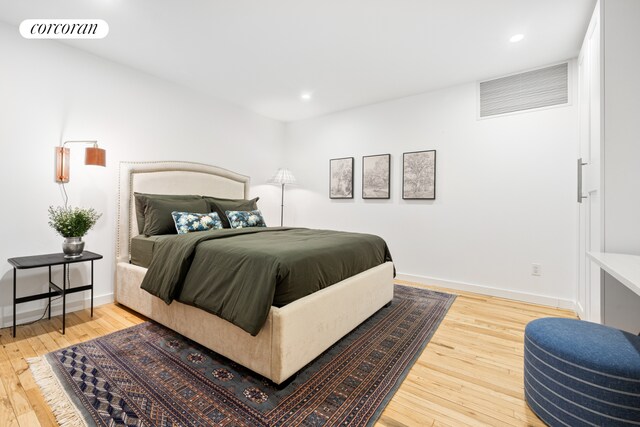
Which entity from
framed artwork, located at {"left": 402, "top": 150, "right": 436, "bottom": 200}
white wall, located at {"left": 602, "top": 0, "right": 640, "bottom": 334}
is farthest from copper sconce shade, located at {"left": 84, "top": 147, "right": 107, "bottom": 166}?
white wall, located at {"left": 602, "top": 0, "right": 640, "bottom": 334}

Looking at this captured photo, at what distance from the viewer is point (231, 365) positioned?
184cm

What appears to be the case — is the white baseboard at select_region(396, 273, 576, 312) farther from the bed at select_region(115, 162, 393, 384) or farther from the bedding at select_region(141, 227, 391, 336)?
the bedding at select_region(141, 227, 391, 336)

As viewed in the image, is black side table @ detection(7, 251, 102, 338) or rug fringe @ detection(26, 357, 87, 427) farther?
black side table @ detection(7, 251, 102, 338)

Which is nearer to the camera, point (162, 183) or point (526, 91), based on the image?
point (526, 91)

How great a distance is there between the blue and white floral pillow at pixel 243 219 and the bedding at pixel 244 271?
2.94 feet

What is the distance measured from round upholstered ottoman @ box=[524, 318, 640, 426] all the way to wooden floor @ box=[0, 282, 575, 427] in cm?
18

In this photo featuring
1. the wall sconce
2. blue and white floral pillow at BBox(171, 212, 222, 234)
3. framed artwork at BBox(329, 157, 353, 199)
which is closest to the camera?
the wall sconce

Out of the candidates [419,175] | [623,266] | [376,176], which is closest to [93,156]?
[376,176]

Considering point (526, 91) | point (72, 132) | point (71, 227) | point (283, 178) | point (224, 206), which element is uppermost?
point (526, 91)

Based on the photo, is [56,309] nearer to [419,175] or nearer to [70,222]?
[70,222]

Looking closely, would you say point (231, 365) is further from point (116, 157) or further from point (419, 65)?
point (419, 65)

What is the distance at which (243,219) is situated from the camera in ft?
11.3

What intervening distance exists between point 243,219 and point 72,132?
1812 millimetres

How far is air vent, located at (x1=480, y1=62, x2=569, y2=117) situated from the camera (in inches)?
116
